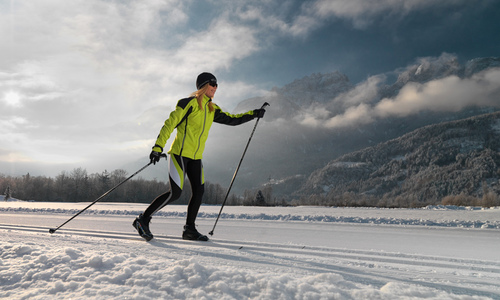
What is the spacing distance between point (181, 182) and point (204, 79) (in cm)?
153

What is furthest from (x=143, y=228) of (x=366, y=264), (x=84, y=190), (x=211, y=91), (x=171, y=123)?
(x=84, y=190)

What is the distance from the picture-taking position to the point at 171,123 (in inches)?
152

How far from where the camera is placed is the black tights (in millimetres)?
4020

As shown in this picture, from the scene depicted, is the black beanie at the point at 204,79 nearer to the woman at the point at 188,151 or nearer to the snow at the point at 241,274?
the woman at the point at 188,151

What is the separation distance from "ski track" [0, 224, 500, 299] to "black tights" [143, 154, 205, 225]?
1.83ft

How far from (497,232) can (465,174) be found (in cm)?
20275

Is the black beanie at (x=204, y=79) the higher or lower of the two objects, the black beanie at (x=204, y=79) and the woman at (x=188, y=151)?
the higher

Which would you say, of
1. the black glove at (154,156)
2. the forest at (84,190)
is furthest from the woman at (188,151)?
the forest at (84,190)

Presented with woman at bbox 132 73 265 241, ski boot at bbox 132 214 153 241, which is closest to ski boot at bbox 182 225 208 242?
woman at bbox 132 73 265 241

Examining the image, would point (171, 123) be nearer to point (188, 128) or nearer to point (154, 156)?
point (188, 128)

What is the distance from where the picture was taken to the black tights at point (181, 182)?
402cm

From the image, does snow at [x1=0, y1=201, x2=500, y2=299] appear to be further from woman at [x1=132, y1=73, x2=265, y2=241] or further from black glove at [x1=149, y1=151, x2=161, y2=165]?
black glove at [x1=149, y1=151, x2=161, y2=165]

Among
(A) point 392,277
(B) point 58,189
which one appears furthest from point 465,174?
(A) point 392,277

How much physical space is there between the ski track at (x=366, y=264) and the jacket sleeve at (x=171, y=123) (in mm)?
1274
